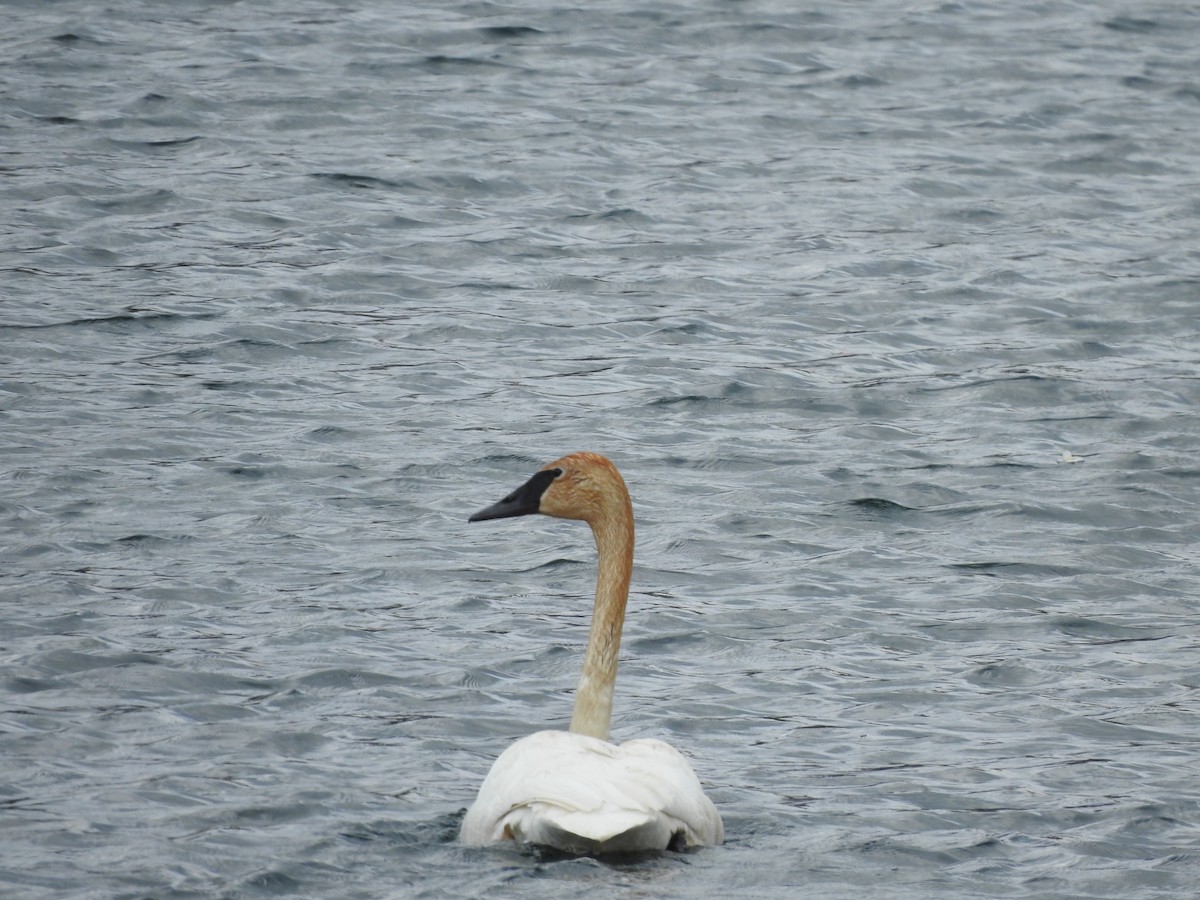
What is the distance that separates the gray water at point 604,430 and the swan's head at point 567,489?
1.02 meters

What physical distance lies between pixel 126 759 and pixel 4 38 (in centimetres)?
1296

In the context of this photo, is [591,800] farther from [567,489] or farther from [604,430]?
[604,430]

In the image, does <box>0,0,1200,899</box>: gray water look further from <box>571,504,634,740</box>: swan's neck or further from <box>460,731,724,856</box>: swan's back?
<box>571,504,634,740</box>: swan's neck

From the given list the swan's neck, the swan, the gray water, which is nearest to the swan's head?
the swan's neck

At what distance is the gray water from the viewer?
7.57 meters

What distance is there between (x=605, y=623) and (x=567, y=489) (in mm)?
539

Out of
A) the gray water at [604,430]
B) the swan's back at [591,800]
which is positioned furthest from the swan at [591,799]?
the gray water at [604,430]

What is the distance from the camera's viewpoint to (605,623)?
7926mm

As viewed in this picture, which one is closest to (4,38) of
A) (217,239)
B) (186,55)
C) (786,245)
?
(186,55)

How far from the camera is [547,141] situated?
18.0m

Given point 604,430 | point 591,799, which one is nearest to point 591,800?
point 591,799

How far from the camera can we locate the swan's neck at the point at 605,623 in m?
7.73

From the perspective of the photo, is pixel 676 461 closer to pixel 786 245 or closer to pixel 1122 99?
pixel 786 245

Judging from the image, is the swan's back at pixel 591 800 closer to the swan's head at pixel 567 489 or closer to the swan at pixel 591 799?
the swan at pixel 591 799
